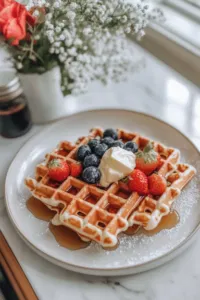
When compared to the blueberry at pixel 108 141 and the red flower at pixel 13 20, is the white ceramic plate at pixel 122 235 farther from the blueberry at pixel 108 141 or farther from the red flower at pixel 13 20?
the red flower at pixel 13 20

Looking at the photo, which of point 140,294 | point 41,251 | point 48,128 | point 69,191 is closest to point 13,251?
point 41,251

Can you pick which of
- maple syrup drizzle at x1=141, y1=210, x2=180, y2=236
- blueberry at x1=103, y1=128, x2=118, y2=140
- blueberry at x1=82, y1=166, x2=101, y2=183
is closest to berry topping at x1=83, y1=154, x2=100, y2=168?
blueberry at x1=82, y1=166, x2=101, y2=183

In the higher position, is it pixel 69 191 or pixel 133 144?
pixel 133 144

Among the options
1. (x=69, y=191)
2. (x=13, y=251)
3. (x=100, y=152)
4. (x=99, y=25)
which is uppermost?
(x=99, y=25)

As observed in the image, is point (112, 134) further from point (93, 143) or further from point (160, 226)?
point (160, 226)

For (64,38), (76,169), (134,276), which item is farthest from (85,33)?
(134,276)

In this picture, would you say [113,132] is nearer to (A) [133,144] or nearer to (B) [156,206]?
(A) [133,144]
